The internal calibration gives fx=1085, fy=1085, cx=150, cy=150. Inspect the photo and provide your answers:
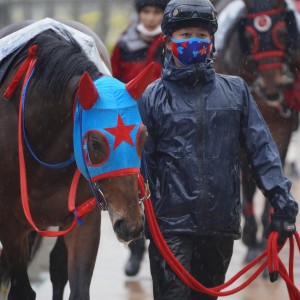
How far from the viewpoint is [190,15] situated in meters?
5.20

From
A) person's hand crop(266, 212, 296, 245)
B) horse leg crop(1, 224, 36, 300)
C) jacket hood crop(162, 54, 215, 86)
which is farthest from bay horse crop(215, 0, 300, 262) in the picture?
person's hand crop(266, 212, 296, 245)

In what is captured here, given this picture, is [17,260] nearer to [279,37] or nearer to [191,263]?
[191,263]

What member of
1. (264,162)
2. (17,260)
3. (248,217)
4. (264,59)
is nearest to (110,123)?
(264,162)

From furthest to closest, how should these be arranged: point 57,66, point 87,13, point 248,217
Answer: point 87,13, point 248,217, point 57,66

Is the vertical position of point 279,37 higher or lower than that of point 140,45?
higher

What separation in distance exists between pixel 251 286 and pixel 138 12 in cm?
254

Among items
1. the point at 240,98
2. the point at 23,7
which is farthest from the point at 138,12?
the point at 23,7

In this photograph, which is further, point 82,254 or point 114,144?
point 82,254

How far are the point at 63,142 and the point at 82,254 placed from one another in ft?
2.05

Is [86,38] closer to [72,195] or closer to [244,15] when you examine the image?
[72,195]

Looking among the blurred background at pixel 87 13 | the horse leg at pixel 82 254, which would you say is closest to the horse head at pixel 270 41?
the horse leg at pixel 82 254

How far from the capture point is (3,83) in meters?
6.05

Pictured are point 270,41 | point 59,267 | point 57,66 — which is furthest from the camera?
point 270,41

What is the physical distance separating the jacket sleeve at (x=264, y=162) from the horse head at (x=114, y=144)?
0.51 meters
